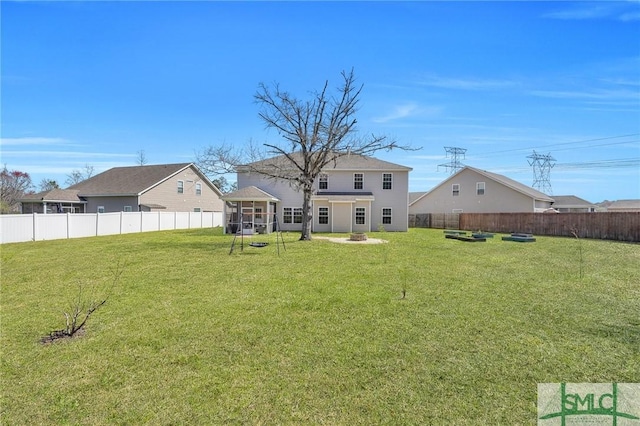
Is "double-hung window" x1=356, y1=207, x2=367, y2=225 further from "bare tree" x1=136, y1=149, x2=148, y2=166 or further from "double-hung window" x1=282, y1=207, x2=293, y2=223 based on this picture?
"bare tree" x1=136, y1=149, x2=148, y2=166

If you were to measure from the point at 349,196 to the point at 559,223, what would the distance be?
1453 cm

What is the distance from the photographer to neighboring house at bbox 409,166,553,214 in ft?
99.1

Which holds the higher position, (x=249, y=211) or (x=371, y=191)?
(x=371, y=191)

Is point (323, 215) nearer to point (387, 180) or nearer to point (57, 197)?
point (387, 180)

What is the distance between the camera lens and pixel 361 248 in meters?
14.4

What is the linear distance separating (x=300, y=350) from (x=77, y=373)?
2524 millimetres

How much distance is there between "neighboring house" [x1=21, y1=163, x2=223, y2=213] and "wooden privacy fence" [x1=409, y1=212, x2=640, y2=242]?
22.5 m

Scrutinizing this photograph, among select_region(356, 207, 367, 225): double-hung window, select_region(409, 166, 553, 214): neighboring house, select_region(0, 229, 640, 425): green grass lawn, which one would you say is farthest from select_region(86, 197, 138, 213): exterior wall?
select_region(409, 166, 553, 214): neighboring house

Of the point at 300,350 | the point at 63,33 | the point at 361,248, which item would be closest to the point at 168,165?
the point at 63,33

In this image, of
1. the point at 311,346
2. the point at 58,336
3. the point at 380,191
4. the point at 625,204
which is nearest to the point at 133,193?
the point at 380,191

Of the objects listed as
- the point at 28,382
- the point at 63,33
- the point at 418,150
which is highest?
the point at 63,33

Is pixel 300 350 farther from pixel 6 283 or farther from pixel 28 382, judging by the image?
pixel 6 283

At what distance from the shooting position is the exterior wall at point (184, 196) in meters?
30.0

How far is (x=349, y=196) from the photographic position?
998 inches
